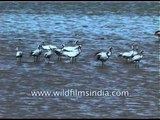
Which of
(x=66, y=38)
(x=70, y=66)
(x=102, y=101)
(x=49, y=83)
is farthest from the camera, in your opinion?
(x=66, y=38)

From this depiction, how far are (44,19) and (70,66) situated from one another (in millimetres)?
15966

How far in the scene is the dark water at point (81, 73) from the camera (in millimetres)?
11578

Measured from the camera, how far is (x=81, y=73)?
1530cm

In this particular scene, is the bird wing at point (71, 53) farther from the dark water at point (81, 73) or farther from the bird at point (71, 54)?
the dark water at point (81, 73)

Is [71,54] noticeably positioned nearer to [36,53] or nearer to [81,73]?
[36,53]

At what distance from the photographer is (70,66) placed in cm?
1627

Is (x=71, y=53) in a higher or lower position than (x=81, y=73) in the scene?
higher

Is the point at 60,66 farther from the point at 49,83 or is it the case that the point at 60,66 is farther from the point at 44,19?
the point at 44,19

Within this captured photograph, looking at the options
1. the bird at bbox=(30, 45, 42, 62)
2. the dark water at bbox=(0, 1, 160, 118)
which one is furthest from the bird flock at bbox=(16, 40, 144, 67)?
the dark water at bbox=(0, 1, 160, 118)

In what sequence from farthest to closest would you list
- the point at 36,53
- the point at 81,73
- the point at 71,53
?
the point at 36,53 → the point at 71,53 → the point at 81,73

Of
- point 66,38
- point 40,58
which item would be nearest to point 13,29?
point 66,38

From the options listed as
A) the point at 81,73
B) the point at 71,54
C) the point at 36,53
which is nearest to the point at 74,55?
the point at 71,54

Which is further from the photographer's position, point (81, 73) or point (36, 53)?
point (36, 53)

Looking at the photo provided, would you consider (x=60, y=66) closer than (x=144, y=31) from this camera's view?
Yes
